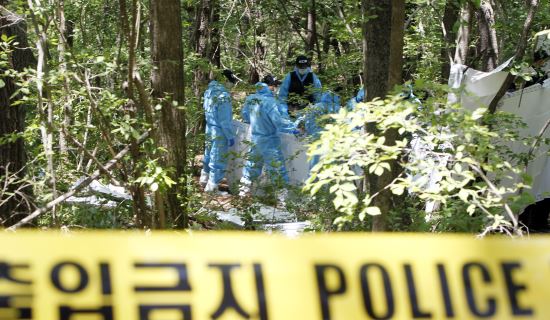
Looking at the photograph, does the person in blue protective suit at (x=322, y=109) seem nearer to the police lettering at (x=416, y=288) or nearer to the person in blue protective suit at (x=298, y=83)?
the person in blue protective suit at (x=298, y=83)

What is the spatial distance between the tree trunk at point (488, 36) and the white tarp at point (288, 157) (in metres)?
2.39

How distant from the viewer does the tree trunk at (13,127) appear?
5.83 m

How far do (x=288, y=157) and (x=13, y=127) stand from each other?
3.82 metres

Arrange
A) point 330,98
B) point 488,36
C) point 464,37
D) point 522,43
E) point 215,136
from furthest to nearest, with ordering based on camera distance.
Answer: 1. point 215,136
2. point 330,98
3. point 488,36
4. point 464,37
5. point 522,43

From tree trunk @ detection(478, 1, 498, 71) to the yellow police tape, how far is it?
5350 millimetres

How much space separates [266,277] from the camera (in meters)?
2.31

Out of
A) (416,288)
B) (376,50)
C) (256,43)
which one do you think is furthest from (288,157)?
(416,288)

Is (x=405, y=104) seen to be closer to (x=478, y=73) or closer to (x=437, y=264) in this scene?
(x=437, y=264)

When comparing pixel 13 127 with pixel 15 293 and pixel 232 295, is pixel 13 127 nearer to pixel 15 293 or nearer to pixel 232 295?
pixel 15 293

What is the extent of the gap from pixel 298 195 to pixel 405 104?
3.62 meters

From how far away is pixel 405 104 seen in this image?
13.1 feet

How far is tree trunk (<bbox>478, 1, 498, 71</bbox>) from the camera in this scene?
7.58 metres

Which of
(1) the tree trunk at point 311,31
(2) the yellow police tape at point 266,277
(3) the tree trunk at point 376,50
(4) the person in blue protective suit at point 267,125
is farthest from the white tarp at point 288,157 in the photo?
(2) the yellow police tape at point 266,277

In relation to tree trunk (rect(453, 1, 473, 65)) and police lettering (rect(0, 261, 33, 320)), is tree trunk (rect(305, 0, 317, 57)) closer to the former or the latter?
tree trunk (rect(453, 1, 473, 65))
